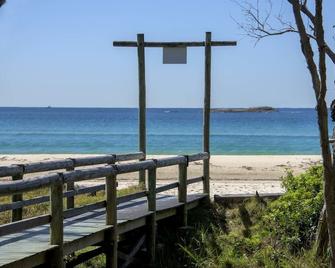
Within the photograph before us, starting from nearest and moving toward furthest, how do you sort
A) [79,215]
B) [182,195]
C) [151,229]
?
[79,215]
[151,229]
[182,195]

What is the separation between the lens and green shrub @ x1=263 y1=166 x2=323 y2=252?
8898 mm

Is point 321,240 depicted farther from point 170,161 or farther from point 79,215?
point 79,215

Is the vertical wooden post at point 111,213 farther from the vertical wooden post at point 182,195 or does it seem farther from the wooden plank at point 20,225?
the vertical wooden post at point 182,195

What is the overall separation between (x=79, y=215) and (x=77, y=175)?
1572mm

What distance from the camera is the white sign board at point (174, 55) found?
38.7 feet

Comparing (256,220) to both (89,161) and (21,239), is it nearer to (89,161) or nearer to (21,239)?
(89,161)

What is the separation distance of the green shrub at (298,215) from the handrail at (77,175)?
1660mm

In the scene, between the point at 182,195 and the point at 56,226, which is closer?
the point at 56,226

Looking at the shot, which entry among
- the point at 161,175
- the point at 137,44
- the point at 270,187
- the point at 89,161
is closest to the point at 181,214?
the point at 89,161

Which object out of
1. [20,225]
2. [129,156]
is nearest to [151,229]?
[129,156]

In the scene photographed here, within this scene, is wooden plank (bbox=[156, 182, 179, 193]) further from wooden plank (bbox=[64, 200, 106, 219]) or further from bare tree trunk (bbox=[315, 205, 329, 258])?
bare tree trunk (bbox=[315, 205, 329, 258])

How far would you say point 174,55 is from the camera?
11.9 m

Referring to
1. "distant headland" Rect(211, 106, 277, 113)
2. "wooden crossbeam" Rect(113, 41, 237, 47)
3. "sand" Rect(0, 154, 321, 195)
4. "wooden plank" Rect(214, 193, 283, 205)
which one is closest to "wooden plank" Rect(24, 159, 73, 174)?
"wooden plank" Rect(214, 193, 283, 205)

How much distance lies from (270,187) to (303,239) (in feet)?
19.6
